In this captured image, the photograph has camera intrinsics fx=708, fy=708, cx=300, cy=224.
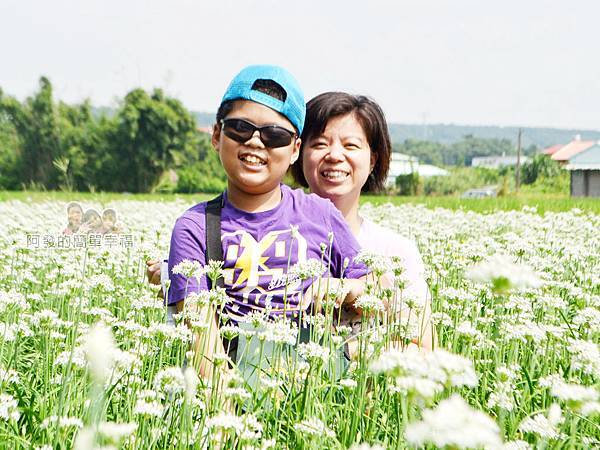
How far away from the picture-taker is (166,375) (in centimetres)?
182

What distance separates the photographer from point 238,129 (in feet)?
10.1

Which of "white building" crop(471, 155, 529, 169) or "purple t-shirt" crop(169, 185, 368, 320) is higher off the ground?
"white building" crop(471, 155, 529, 169)

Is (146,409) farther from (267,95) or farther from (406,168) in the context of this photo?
(406,168)

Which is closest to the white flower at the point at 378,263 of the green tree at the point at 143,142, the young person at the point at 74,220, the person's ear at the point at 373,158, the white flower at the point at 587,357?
the white flower at the point at 587,357

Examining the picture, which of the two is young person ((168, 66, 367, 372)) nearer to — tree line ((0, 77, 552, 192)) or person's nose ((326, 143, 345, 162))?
person's nose ((326, 143, 345, 162))

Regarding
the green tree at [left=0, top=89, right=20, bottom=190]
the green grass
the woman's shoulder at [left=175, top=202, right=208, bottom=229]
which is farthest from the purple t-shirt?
A: the green tree at [left=0, top=89, right=20, bottom=190]

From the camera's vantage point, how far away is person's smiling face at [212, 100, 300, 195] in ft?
10.1

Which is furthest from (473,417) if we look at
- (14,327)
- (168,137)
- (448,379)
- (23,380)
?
(168,137)

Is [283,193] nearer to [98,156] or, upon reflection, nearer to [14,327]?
[14,327]

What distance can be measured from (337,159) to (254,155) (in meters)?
0.97

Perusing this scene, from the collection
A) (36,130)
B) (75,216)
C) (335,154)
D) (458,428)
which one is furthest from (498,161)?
(458,428)

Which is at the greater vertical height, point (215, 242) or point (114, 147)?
point (114, 147)

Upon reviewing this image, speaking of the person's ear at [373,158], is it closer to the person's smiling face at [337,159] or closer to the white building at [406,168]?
the white building at [406,168]

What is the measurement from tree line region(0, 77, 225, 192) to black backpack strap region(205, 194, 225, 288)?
42890 millimetres
